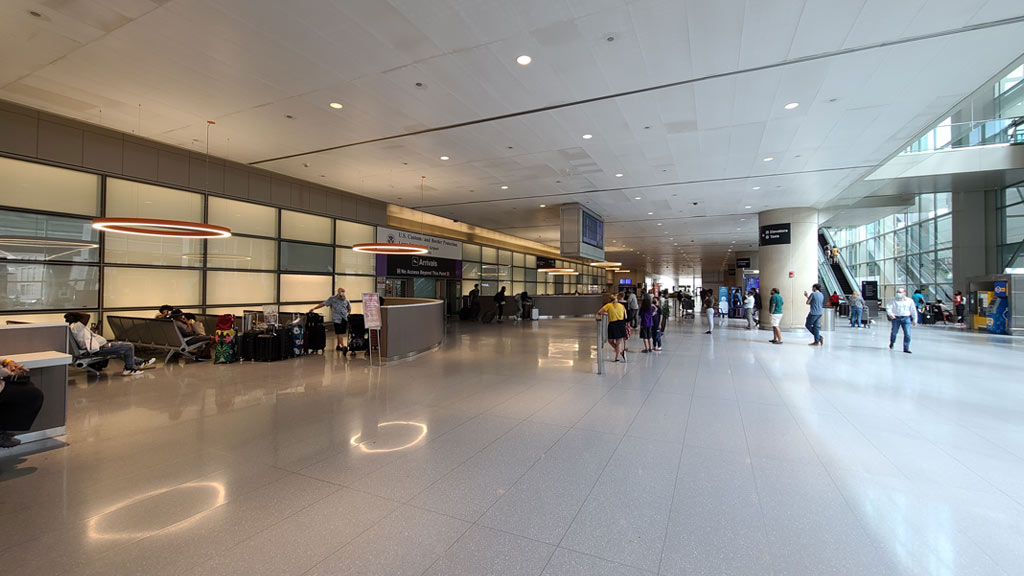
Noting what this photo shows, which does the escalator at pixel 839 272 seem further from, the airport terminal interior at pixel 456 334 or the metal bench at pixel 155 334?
the metal bench at pixel 155 334

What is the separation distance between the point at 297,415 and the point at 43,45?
6.34 metres

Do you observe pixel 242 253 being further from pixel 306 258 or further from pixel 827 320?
pixel 827 320

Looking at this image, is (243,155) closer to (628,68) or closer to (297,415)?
(297,415)

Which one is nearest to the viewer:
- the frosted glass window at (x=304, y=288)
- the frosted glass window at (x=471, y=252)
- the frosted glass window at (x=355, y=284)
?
the frosted glass window at (x=304, y=288)

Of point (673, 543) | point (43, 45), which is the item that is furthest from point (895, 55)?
point (43, 45)

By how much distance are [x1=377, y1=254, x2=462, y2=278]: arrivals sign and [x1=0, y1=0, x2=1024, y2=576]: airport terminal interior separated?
241 centimetres

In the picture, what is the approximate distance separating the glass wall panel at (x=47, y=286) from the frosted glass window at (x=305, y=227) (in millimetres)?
4817

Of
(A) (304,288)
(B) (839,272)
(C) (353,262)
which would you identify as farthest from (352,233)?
(B) (839,272)

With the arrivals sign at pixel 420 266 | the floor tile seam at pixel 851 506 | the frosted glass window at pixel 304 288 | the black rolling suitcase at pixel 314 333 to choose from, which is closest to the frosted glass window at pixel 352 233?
the arrivals sign at pixel 420 266

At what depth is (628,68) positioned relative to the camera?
6.14m

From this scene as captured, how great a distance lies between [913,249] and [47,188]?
35187mm

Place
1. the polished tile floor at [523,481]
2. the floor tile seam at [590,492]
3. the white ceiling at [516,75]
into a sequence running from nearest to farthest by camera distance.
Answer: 1. the polished tile floor at [523,481]
2. the floor tile seam at [590,492]
3. the white ceiling at [516,75]

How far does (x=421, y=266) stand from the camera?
1819 cm

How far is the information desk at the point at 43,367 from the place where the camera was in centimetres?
411
